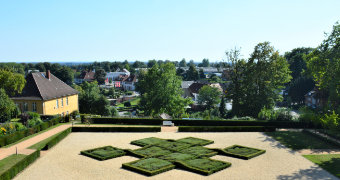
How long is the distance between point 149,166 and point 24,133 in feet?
58.5

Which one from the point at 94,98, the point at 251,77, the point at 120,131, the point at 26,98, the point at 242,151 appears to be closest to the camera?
the point at 242,151

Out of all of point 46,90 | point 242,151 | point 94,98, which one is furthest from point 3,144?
point 94,98

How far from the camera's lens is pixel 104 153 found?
85.9 feet

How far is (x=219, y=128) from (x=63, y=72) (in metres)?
105

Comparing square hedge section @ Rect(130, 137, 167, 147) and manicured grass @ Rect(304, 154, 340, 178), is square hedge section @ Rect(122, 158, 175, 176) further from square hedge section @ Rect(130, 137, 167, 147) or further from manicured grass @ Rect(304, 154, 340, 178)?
manicured grass @ Rect(304, 154, 340, 178)

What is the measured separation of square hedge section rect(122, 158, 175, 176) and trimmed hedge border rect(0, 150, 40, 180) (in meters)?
7.76

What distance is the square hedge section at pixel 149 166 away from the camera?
857 inches

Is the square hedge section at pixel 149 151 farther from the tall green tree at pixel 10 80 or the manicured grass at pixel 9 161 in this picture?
the tall green tree at pixel 10 80

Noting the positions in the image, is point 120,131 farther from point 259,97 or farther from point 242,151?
point 259,97

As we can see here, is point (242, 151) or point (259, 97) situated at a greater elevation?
point (259, 97)

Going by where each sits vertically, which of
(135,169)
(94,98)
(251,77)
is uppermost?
(251,77)

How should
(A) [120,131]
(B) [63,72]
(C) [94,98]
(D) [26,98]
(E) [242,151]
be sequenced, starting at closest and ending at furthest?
(E) [242,151] < (A) [120,131] < (D) [26,98] < (C) [94,98] < (B) [63,72]

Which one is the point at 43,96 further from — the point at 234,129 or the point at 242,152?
the point at 242,152

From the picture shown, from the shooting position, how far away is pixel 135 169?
2223 cm
